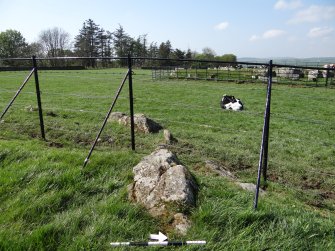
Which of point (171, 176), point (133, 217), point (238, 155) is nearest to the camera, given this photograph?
point (133, 217)

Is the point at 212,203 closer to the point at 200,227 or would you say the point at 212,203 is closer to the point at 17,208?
the point at 200,227

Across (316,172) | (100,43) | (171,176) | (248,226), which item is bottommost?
(316,172)

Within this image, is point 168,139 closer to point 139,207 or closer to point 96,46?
point 139,207

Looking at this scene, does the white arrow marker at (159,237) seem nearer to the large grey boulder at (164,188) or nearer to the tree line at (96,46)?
the large grey boulder at (164,188)

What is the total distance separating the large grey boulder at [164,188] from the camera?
10.4ft

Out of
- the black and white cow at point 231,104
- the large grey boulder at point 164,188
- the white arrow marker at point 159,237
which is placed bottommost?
the black and white cow at point 231,104

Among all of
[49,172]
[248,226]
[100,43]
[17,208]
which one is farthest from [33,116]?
[100,43]

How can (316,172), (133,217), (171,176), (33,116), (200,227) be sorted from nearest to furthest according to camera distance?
(200,227) < (133,217) < (171,176) < (316,172) < (33,116)

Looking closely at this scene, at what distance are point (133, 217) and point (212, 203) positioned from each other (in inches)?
32.6

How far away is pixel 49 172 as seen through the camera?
4047 millimetres

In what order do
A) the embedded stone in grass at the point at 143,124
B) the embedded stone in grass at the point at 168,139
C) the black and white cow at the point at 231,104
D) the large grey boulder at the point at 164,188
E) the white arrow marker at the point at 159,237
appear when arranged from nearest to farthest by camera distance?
1. the white arrow marker at the point at 159,237
2. the large grey boulder at the point at 164,188
3. the embedded stone in grass at the point at 168,139
4. the embedded stone in grass at the point at 143,124
5. the black and white cow at the point at 231,104

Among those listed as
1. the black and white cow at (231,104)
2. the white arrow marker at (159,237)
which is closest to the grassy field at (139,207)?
the white arrow marker at (159,237)

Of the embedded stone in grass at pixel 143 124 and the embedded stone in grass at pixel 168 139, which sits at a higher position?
the embedded stone in grass at pixel 143 124

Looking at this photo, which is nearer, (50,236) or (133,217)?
(50,236)
